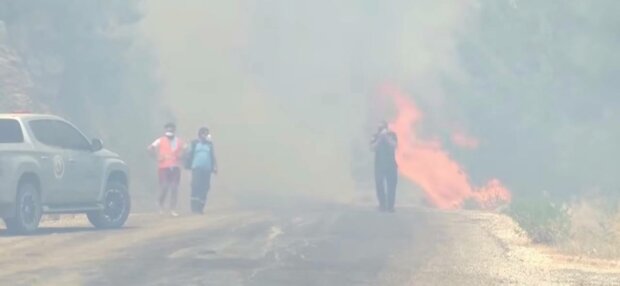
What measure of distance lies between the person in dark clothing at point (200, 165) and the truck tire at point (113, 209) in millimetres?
5224

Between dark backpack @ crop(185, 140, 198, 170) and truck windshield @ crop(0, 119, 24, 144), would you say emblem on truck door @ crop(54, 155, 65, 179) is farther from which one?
dark backpack @ crop(185, 140, 198, 170)

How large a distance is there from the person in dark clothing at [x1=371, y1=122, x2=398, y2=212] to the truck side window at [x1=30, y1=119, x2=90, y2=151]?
8523mm

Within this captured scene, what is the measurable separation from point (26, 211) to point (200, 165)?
8320 millimetres

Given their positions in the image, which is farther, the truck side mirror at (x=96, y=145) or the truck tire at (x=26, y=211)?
the truck side mirror at (x=96, y=145)

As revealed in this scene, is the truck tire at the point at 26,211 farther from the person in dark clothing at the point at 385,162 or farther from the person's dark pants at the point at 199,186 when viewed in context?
the person in dark clothing at the point at 385,162

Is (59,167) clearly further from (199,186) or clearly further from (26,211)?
(199,186)

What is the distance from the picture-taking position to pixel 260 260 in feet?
53.9

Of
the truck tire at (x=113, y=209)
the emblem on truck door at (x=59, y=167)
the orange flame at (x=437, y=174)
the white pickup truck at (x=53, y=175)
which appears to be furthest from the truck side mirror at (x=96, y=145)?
the orange flame at (x=437, y=174)

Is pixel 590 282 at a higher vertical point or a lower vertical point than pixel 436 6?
lower

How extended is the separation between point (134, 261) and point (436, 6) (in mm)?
47780

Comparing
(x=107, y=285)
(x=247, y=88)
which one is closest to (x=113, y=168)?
(x=107, y=285)

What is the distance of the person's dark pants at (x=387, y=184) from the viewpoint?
29.7 meters

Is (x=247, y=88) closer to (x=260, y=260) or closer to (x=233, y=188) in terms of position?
(x=233, y=188)

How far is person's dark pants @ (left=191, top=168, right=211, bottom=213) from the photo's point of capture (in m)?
29.1
